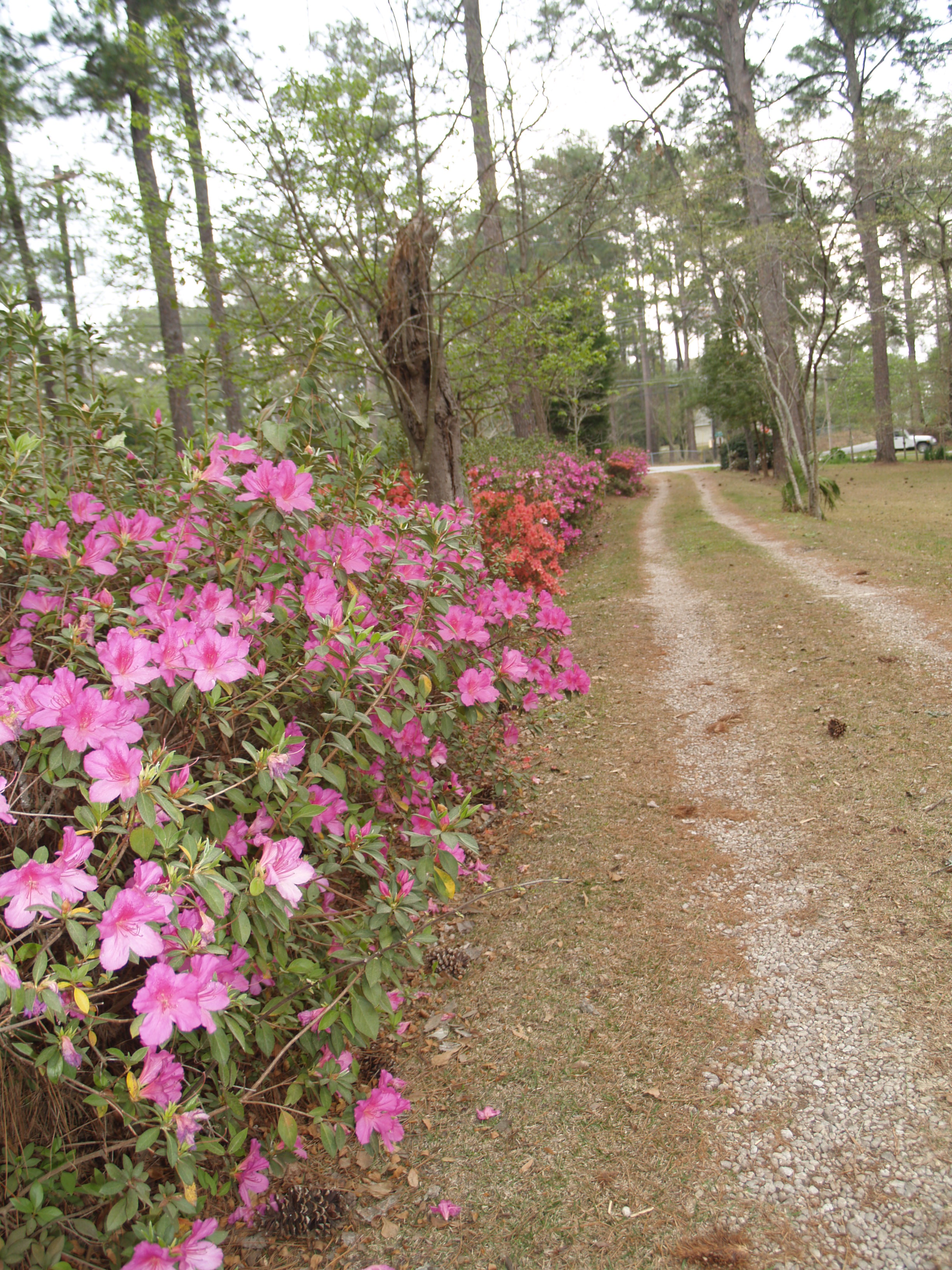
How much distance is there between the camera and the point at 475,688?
6.95ft

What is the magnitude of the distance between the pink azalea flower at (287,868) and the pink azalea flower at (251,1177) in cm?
60

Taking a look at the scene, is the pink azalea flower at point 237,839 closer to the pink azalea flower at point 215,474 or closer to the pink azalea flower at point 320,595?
the pink azalea flower at point 320,595

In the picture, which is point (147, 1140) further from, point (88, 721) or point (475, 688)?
point (475, 688)

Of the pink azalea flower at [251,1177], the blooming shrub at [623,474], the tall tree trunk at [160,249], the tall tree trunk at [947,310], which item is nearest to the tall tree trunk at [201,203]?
the tall tree trunk at [160,249]

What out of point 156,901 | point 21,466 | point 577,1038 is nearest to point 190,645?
point 156,901

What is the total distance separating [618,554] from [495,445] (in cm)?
278

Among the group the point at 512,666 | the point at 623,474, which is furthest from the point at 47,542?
the point at 623,474

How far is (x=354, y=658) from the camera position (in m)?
1.59

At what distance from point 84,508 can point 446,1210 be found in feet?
5.75

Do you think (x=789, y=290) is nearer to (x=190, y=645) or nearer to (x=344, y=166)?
(x=344, y=166)

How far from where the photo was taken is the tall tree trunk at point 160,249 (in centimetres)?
721

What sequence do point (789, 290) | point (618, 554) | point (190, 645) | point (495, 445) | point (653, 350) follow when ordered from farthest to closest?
point (653, 350) < point (789, 290) < point (495, 445) < point (618, 554) < point (190, 645)

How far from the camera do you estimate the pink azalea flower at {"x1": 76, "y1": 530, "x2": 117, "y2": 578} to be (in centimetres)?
173

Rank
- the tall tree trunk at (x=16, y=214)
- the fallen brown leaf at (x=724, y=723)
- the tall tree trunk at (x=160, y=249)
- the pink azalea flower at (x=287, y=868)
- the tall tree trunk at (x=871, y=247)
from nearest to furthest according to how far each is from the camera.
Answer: the pink azalea flower at (x=287, y=868) < the fallen brown leaf at (x=724, y=723) < the tall tree trunk at (x=160, y=249) < the tall tree trunk at (x=16, y=214) < the tall tree trunk at (x=871, y=247)
